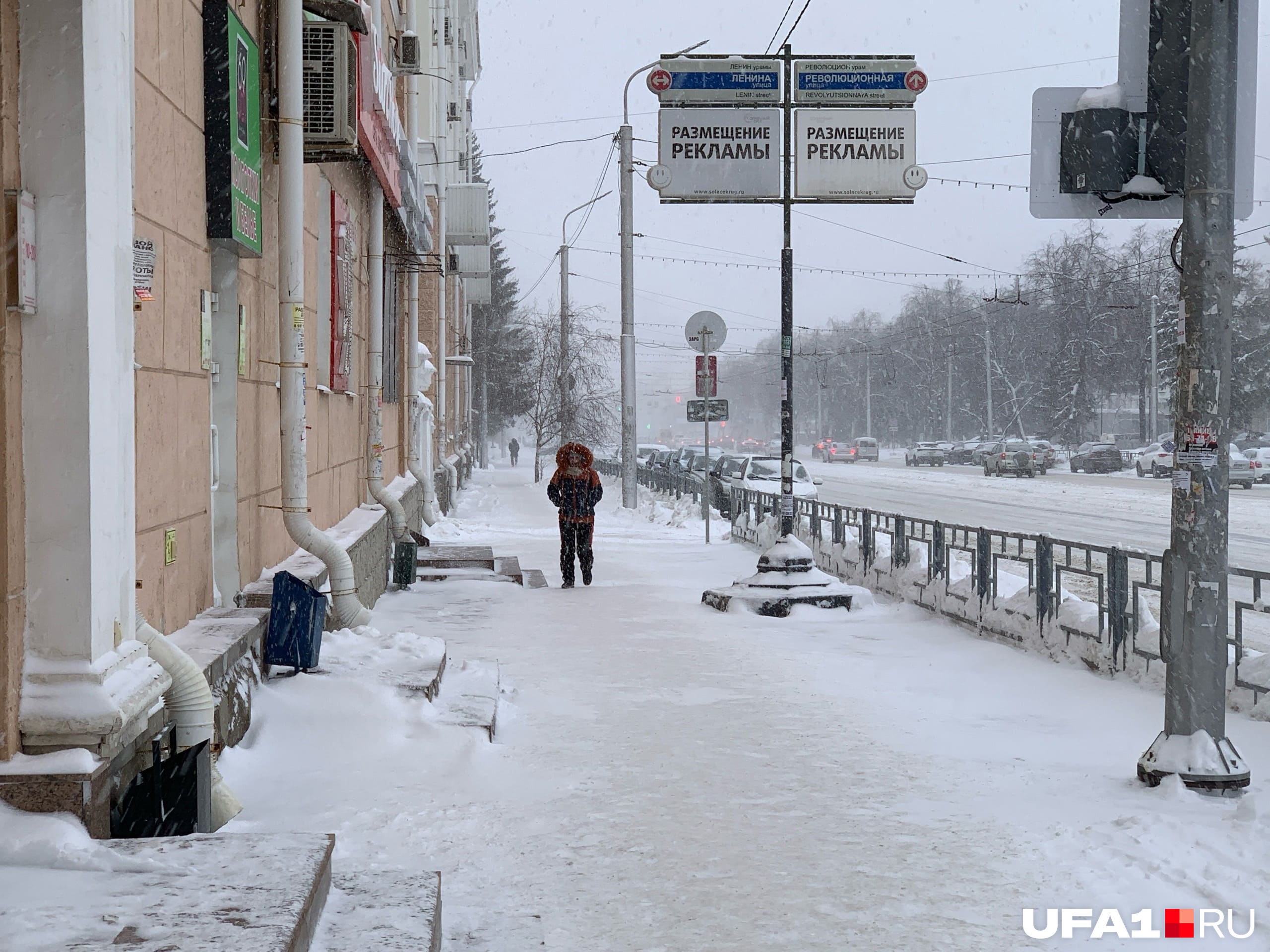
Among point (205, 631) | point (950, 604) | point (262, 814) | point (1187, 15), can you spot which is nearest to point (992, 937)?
point (262, 814)

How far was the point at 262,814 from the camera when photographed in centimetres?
482

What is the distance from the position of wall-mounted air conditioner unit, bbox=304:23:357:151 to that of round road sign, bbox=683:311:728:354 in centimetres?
1004

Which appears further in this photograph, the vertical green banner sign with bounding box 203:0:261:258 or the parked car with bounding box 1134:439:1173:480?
the parked car with bounding box 1134:439:1173:480

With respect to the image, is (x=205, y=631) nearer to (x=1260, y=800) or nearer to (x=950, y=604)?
(x=1260, y=800)

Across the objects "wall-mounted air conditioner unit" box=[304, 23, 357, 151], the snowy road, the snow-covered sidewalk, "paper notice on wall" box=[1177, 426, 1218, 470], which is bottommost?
the snowy road

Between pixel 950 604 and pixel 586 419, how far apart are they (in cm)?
4655

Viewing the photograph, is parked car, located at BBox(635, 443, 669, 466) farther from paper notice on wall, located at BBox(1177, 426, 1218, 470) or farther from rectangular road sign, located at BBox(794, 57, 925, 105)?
paper notice on wall, located at BBox(1177, 426, 1218, 470)

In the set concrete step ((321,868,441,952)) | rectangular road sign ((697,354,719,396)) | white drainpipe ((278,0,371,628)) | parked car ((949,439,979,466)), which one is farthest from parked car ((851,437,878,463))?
concrete step ((321,868,441,952))

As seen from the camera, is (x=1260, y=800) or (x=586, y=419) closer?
(x=1260, y=800)

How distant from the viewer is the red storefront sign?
9.23 meters

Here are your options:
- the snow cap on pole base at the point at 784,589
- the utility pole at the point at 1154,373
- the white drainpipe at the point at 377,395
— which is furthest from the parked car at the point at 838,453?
the snow cap on pole base at the point at 784,589

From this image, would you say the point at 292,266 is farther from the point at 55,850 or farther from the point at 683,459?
the point at 683,459

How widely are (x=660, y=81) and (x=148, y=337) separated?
Result: 8261mm

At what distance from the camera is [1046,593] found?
896cm
